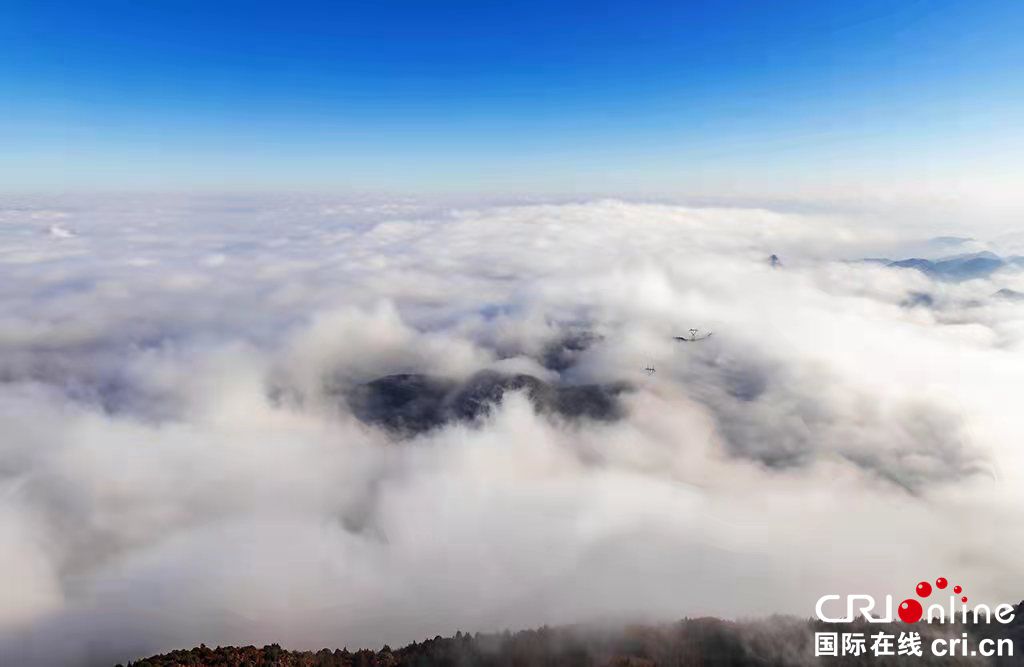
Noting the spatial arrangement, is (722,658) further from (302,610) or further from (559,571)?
(302,610)

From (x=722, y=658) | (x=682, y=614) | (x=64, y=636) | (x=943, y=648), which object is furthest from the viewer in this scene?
(x=682, y=614)

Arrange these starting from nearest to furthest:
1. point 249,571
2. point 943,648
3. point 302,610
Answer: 1. point 943,648
2. point 302,610
3. point 249,571

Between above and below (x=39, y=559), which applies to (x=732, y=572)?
below

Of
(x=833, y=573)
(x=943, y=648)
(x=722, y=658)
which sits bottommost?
(x=833, y=573)

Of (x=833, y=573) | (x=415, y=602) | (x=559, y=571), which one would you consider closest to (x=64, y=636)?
(x=415, y=602)

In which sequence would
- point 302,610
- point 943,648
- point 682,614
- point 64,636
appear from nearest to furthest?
point 943,648 < point 64,636 < point 682,614 < point 302,610

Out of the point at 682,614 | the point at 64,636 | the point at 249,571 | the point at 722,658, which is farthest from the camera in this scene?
the point at 249,571

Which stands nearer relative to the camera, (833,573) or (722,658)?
(722,658)

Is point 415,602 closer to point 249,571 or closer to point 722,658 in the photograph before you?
point 249,571

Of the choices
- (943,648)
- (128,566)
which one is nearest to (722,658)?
(943,648)
